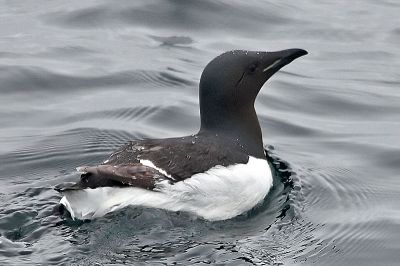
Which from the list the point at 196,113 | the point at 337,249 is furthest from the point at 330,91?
the point at 337,249

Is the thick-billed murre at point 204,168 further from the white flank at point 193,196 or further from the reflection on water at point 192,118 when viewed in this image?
the reflection on water at point 192,118

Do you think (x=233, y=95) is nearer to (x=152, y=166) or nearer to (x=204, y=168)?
(x=204, y=168)

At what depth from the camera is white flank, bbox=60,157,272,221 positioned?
7258 mm

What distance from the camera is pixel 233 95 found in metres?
8.17

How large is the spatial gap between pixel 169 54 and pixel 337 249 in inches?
206

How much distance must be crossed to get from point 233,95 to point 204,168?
0.96 meters

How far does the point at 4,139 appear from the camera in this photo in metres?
9.39

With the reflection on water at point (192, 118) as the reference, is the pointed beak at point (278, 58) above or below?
above

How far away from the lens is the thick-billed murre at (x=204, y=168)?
7.23 m

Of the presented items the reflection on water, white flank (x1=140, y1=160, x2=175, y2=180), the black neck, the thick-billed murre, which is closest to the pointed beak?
the thick-billed murre

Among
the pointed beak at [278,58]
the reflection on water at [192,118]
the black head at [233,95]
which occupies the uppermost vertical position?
the pointed beak at [278,58]

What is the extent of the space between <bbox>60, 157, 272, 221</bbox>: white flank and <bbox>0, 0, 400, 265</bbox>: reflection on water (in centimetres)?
8

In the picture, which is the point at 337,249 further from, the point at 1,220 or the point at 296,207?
the point at 1,220

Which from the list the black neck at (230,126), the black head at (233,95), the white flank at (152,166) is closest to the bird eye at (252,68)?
the black head at (233,95)
